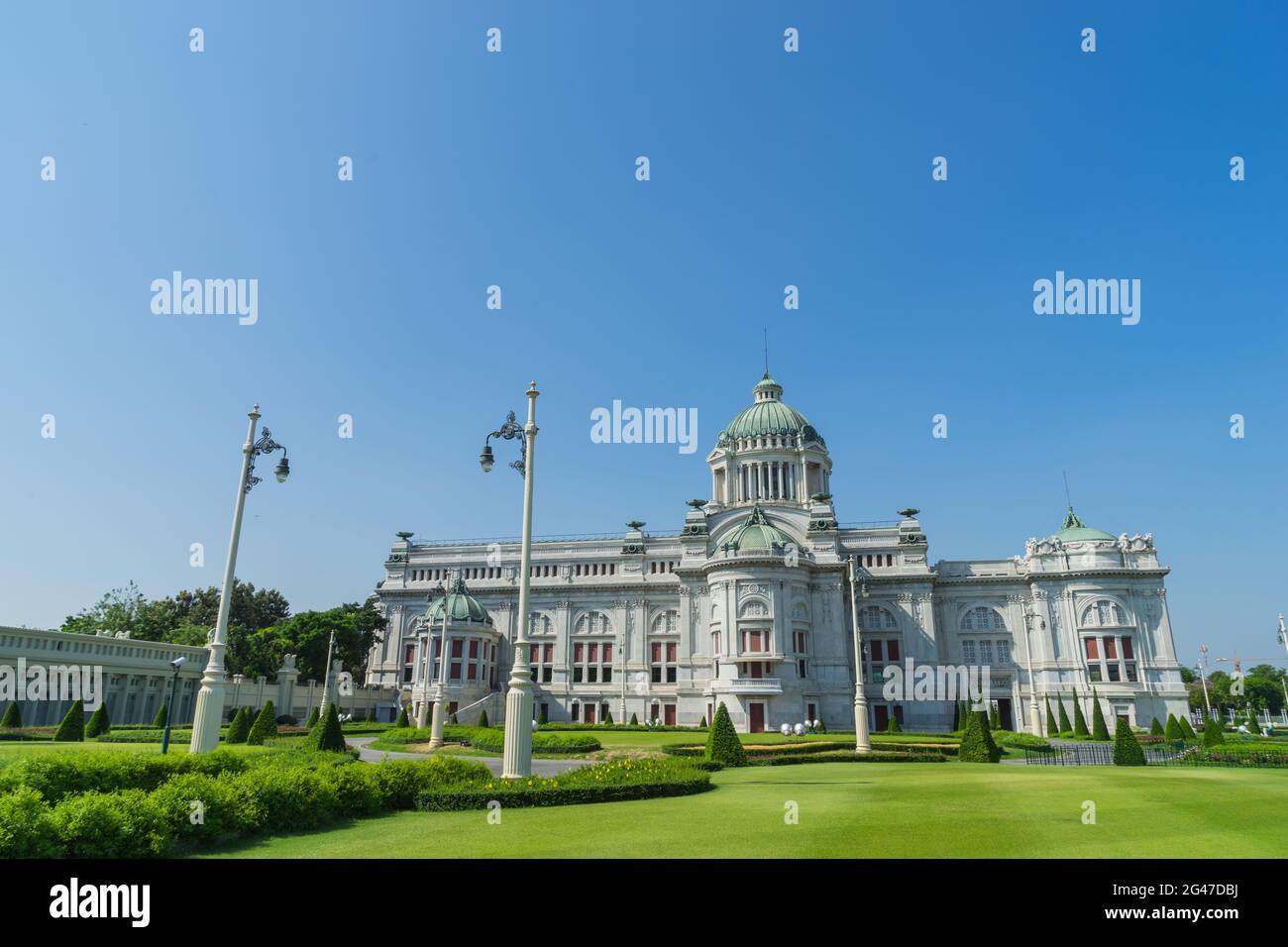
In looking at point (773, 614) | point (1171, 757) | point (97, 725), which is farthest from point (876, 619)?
point (97, 725)

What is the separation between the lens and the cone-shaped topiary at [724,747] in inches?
1256

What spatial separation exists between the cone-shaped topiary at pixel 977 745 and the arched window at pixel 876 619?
126ft

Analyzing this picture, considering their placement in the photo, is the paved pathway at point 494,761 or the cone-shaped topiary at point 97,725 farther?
the cone-shaped topiary at point 97,725

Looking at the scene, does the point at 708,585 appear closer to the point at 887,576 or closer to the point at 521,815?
the point at 887,576

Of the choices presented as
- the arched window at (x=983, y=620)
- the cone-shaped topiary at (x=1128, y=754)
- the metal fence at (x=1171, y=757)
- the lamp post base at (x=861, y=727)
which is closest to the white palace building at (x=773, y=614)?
the arched window at (x=983, y=620)

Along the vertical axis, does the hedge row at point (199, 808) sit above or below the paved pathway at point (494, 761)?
above

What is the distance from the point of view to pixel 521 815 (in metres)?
16.1

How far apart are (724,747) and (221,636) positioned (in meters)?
20.1

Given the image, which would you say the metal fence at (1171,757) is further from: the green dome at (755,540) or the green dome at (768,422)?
the green dome at (768,422)

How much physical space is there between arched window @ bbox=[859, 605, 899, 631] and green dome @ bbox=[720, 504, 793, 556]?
11.7 meters

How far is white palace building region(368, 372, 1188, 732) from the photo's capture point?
68125mm

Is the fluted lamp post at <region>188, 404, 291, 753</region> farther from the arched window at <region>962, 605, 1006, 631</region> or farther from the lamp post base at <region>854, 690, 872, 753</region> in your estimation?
the arched window at <region>962, 605, 1006, 631</region>
